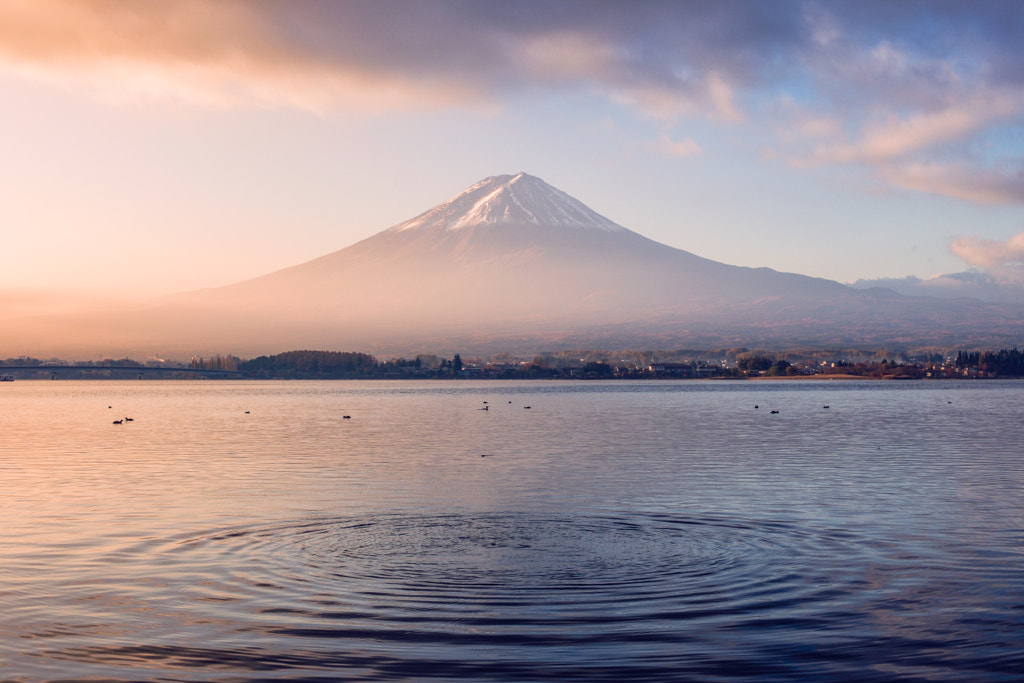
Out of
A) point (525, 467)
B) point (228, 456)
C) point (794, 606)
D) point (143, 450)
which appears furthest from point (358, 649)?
point (143, 450)

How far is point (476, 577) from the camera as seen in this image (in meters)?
17.8

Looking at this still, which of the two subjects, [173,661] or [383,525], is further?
[383,525]

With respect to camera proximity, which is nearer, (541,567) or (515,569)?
(515,569)

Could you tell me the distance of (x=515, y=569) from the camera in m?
18.5

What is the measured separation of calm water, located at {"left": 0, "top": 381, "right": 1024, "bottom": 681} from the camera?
13.1 metres

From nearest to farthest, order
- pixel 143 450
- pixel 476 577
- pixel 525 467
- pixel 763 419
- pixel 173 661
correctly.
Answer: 1. pixel 173 661
2. pixel 476 577
3. pixel 525 467
4. pixel 143 450
5. pixel 763 419

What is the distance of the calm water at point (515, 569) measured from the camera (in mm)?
13102

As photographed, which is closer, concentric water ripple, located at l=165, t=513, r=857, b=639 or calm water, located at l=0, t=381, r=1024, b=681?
calm water, located at l=0, t=381, r=1024, b=681

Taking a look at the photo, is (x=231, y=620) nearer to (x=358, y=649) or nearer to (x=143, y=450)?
(x=358, y=649)

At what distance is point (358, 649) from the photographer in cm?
1345

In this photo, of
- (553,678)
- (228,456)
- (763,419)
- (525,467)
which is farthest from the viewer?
(763,419)

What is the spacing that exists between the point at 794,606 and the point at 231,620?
8.89 metres

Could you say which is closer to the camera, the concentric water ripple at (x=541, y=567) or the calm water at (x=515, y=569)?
the calm water at (x=515, y=569)

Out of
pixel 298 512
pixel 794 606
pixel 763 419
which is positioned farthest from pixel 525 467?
pixel 763 419
